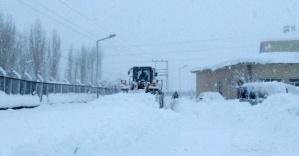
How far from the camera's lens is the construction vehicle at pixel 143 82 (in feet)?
100

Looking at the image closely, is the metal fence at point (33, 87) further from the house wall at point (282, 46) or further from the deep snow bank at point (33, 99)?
the house wall at point (282, 46)

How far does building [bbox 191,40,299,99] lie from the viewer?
1506 inches

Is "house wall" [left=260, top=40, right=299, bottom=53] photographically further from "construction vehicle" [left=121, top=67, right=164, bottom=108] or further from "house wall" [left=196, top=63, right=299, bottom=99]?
"construction vehicle" [left=121, top=67, right=164, bottom=108]

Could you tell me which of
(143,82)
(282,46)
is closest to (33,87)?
(143,82)

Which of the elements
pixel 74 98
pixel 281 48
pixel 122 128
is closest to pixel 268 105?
pixel 122 128

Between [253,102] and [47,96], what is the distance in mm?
14828

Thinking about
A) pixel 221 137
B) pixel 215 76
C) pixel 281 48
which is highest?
pixel 281 48

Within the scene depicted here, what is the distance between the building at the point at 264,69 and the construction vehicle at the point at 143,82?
420 inches

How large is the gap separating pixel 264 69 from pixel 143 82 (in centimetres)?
1415

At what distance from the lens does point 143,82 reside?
31.5 meters

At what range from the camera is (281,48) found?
4553 cm

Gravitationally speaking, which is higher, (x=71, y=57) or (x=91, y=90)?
(x=71, y=57)

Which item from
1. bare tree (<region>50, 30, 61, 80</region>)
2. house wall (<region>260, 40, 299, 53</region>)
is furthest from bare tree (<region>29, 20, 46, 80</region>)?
house wall (<region>260, 40, 299, 53</region>)

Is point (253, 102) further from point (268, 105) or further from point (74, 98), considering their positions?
point (74, 98)
